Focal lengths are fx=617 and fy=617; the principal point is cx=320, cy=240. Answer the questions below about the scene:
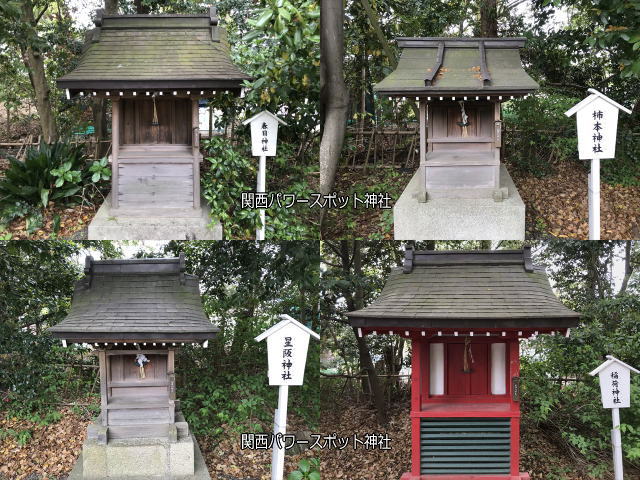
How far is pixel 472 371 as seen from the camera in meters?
6.91

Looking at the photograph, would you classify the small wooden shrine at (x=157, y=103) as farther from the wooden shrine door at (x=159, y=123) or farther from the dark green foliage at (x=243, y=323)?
the dark green foliage at (x=243, y=323)

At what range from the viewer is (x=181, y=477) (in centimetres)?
760

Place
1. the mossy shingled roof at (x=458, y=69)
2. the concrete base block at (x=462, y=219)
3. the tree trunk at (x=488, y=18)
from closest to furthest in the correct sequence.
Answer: the mossy shingled roof at (x=458, y=69) → the concrete base block at (x=462, y=219) → the tree trunk at (x=488, y=18)

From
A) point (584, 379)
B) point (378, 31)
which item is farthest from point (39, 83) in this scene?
point (584, 379)

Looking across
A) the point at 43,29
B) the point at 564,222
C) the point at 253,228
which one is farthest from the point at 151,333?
the point at 564,222

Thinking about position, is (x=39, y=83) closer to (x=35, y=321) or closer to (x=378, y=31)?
(x=35, y=321)

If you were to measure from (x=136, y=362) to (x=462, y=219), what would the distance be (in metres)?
4.32

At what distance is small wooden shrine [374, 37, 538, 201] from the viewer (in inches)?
288

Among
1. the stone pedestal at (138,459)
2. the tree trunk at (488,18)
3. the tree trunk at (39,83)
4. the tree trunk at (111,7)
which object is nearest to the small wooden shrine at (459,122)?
the tree trunk at (488,18)

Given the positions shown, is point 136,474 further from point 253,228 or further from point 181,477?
point 253,228


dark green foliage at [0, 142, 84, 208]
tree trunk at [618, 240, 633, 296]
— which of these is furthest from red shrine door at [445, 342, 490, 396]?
dark green foliage at [0, 142, 84, 208]

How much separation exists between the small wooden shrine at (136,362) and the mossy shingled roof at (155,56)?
2271 millimetres

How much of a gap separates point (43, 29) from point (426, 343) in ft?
20.2

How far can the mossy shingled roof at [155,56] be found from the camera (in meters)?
6.75
